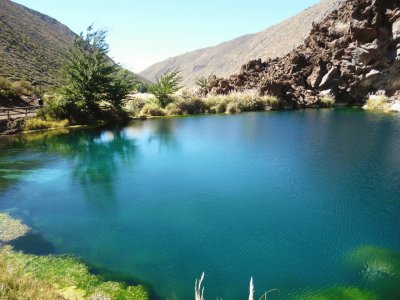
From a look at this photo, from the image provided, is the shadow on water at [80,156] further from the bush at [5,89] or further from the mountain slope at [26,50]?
the mountain slope at [26,50]

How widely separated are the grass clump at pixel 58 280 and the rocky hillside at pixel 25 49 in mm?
28419

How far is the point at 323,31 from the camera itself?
36.3 metres

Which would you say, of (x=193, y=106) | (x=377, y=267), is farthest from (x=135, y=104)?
(x=377, y=267)

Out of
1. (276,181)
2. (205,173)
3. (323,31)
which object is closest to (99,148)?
(205,173)

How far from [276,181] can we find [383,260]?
4539 mm

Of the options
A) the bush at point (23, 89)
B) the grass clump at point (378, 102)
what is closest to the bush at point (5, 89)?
the bush at point (23, 89)

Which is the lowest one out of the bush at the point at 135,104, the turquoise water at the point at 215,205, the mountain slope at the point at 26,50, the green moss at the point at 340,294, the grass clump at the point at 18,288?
the green moss at the point at 340,294

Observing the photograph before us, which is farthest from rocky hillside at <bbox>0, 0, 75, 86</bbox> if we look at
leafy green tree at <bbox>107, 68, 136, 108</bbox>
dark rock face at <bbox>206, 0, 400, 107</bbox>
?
dark rock face at <bbox>206, 0, 400, 107</bbox>

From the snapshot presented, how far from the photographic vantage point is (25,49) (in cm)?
Result: 4403

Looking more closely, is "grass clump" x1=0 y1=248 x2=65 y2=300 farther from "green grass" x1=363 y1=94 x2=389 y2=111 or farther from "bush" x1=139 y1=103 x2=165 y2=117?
"green grass" x1=363 y1=94 x2=389 y2=111

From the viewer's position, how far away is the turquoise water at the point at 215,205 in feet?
19.7

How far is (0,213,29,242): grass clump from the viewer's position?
287 inches

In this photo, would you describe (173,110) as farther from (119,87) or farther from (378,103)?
(378,103)

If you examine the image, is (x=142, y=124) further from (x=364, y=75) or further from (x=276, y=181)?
(x=364, y=75)
